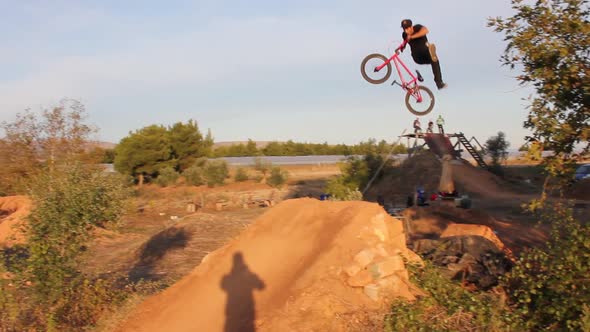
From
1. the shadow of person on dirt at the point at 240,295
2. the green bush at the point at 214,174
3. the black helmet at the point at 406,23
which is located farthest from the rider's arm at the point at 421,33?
the green bush at the point at 214,174

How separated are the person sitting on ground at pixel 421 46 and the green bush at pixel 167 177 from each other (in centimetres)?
3170

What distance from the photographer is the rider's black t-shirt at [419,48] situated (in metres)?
9.16

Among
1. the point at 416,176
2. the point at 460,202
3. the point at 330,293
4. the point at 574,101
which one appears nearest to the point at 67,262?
the point at 330,293

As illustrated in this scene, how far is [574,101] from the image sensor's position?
7215mm

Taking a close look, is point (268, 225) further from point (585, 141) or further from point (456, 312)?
point (585, 141)

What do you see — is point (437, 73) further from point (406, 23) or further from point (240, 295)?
point (240, 295)

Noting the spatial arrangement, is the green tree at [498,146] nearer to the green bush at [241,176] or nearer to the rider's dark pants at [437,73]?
the green bush at [241,176]

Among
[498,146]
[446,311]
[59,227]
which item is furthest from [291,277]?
[498,146]

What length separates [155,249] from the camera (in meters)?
15.6

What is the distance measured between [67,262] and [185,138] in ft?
119

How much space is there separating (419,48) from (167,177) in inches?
1262

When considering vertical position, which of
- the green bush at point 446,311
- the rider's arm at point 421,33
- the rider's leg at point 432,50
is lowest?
the green bush at point 446,311

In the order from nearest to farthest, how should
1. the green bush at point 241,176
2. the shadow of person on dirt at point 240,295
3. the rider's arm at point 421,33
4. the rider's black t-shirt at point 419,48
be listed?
the shadow of person on dirt at point 240,295
the rider's arm at point 421,33
the rider's black t-shirt at point 419,48
the green bush at point 241,176

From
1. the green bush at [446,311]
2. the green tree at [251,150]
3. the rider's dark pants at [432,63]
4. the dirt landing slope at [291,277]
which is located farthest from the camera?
the green tree at [251,150]
